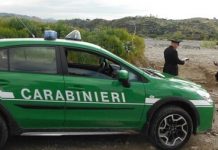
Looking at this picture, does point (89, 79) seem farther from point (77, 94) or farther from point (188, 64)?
point (188, 64)

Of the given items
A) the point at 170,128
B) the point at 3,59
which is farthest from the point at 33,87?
the point at 170,128

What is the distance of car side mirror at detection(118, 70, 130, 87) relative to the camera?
5898 millimetres

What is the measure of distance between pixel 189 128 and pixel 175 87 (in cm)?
64

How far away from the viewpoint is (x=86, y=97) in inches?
231

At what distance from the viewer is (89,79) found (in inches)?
235

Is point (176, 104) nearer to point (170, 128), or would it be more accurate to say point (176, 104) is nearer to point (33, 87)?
point (170, 128)

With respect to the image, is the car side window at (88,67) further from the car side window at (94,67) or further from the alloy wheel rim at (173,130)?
the alloy wheel rim at (173,130)

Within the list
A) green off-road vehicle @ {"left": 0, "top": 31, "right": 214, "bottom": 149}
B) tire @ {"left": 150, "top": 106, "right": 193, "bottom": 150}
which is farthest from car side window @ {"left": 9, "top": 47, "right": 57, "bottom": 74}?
tire @ {"left": 150, "top": 106, "right": 193, "bottom": 150}

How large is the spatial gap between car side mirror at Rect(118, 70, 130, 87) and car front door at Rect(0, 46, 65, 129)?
0.78 metres

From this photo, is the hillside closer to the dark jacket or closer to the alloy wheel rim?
the dark jacket

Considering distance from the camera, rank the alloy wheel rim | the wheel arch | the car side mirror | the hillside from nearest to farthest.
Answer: the car side mirror
the wheel arch
the alloy wheel rim
the hillside

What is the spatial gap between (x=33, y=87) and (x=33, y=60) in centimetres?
39

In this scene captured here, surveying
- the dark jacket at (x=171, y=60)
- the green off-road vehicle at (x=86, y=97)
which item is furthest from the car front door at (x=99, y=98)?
the dark jacket at (x=171, y=60)

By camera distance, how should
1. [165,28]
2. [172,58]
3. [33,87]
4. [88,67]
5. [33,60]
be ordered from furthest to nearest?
[165,28]
[172,58]
[88,67]
[33,60]
[33,87]
